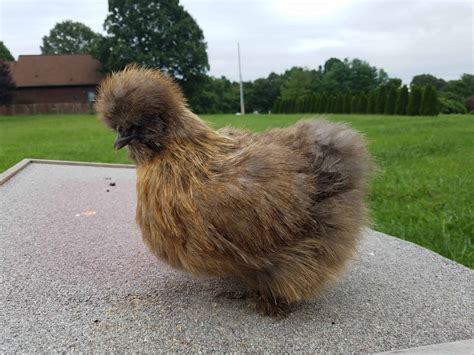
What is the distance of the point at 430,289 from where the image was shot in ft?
8.29

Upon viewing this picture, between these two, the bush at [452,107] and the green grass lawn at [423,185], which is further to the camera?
the bush at [452,107]

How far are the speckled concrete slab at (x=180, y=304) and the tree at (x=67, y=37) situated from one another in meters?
53.4

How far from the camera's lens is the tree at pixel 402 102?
69.6 feet

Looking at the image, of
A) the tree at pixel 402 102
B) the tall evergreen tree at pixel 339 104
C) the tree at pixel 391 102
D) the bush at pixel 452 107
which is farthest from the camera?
the tall evergreen tree at pixel 339 104

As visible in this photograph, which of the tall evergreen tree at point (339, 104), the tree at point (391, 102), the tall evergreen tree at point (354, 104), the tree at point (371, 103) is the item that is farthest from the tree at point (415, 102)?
the tall evergreen tree at point (339, 104)

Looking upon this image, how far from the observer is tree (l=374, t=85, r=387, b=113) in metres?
23.0

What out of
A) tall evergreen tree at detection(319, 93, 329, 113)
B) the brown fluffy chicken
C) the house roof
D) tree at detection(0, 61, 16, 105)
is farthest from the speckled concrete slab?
the house roof

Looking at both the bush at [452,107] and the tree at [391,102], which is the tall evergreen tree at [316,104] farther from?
the bush at [452,107]

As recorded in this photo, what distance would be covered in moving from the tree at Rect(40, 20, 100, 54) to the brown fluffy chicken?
2129 inches

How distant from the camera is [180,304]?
2.19 metres

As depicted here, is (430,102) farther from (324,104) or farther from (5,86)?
(5,86)

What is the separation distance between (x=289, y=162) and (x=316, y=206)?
0.25 m

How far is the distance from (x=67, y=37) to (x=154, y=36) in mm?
26879

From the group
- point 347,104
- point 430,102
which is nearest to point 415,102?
point 430,102
